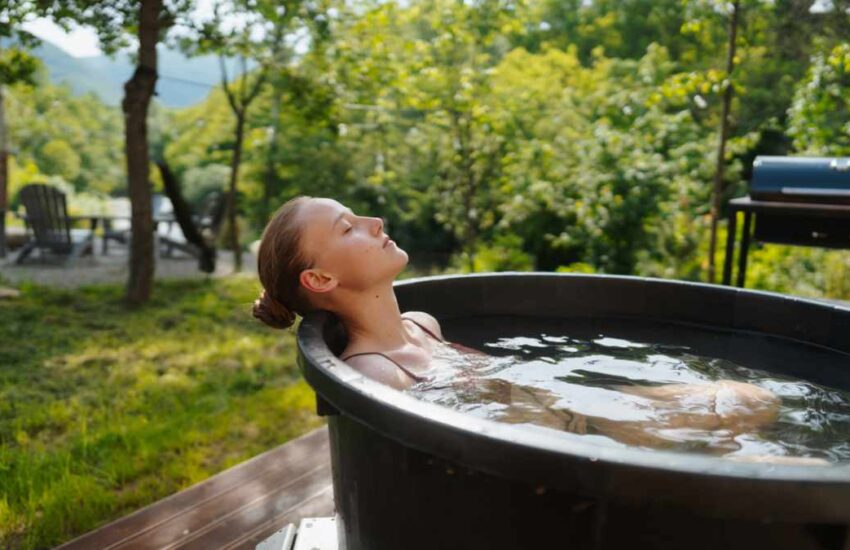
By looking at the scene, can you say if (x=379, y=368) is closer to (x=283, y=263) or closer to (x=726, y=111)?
(x=283, y=263)

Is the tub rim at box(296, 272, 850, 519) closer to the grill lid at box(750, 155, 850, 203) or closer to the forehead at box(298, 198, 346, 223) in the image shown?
the forehead at box(298, 198, 346, 223)

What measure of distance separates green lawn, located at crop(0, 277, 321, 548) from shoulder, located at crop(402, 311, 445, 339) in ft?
1.45

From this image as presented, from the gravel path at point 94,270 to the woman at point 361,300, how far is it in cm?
538

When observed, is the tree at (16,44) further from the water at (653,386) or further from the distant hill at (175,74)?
the water at (653,386)

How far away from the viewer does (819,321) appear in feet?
5.35

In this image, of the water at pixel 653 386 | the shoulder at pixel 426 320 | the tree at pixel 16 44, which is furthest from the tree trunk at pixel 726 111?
the tree at pixel 16 44

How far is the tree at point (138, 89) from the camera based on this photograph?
187 inches

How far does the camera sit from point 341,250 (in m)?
1.51

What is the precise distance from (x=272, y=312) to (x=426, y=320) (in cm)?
43

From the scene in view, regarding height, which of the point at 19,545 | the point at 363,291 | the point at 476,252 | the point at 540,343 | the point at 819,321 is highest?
the point at 363,291

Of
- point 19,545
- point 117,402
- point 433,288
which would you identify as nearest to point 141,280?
point 117,402

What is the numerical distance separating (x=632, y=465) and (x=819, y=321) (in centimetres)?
126

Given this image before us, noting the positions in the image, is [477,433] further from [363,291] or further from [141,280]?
[141,280]

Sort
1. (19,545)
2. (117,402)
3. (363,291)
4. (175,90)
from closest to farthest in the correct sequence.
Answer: (363,291), (19,545), (117,402), (175,90)
